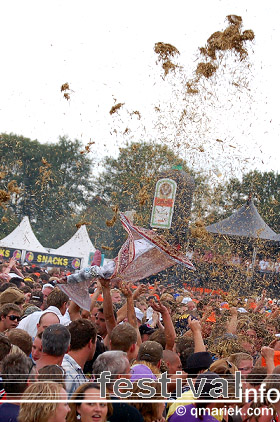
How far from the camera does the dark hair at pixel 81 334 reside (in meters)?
5.16

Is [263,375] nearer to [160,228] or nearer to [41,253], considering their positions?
[160,228]

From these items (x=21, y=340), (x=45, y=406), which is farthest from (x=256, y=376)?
(x=45, y=406)

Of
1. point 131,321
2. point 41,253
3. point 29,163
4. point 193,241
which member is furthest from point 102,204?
point 131,321

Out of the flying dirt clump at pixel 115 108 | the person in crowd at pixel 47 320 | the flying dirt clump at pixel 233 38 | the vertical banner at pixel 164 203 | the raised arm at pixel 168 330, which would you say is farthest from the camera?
the vertical banner at pixel 164 203

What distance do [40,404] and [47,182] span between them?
44.2m

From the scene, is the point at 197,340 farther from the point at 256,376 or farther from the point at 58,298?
the point at 58,298

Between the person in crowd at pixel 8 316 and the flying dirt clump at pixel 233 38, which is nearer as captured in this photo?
the person in crowd at pixel 8 316

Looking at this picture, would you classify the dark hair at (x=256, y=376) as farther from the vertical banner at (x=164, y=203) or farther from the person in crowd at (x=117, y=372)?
the vertical banner at (x=164, y=203)

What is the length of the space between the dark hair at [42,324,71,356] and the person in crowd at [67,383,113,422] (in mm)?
906

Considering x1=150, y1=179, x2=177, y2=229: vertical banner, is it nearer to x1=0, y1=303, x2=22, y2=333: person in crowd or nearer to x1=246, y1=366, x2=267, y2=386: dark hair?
x1=0, y1=303, x2=22, y2=333: person in crowd

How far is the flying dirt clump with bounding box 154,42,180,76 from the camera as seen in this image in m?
11.3

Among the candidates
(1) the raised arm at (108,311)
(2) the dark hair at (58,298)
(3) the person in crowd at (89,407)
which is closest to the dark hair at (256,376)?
(1) the raised arm at (108,311)

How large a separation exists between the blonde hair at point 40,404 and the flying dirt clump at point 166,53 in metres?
8.68

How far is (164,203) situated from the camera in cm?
2278
